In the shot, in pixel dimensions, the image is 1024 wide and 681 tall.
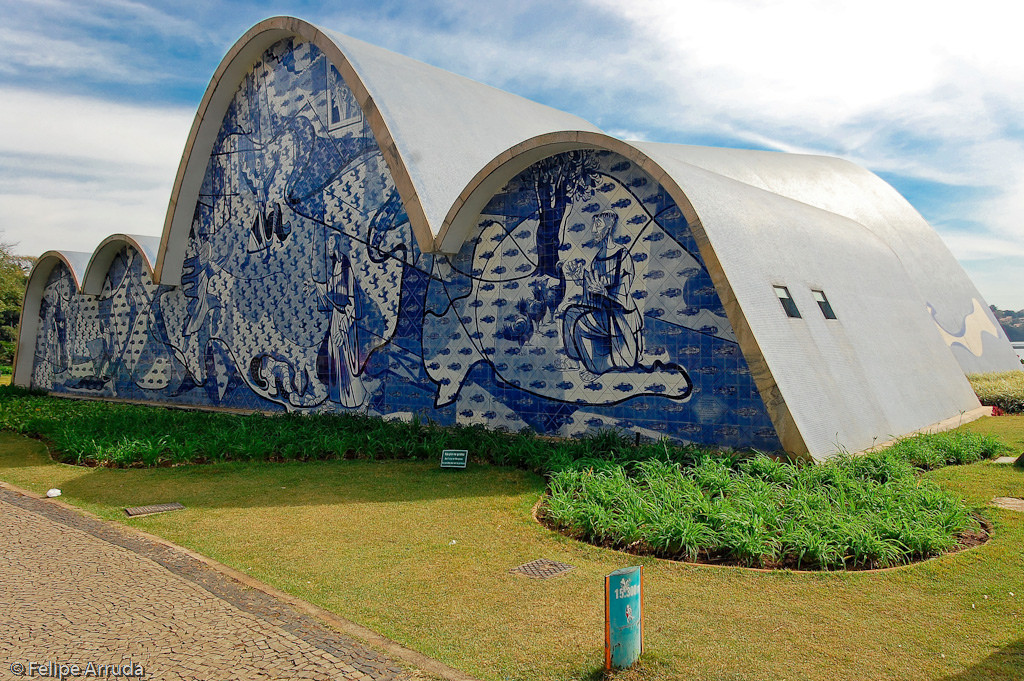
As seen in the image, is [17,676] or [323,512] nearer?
[17,676]

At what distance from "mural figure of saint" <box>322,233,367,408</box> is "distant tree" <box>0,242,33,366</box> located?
96.2 ft

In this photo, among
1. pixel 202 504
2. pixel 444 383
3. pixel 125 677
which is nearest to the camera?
pixel 125 677

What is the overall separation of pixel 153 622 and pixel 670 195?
7005 mm

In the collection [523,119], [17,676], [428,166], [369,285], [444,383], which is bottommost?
[17,676]

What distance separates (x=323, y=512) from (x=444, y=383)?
179 inches

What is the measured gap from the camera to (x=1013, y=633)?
3.90 metres

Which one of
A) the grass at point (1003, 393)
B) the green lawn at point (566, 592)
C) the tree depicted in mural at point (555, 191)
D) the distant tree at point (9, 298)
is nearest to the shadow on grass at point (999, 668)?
the green lawn at point (566, 592)

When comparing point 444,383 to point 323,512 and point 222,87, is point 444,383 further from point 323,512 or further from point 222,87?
point 222,87

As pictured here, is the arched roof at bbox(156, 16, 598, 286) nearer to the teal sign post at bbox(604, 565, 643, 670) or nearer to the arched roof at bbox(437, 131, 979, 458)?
the arched roof at bbox(437, 131, 979, 458)

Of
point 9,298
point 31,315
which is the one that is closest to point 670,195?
point 31,315

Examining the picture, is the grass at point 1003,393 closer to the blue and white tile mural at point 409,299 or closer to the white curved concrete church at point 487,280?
the white curved concrete church at point 487,280

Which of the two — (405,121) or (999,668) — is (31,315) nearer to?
(405,121)

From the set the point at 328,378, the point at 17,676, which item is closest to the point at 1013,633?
the point at 17,676

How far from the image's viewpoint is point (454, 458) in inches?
354
